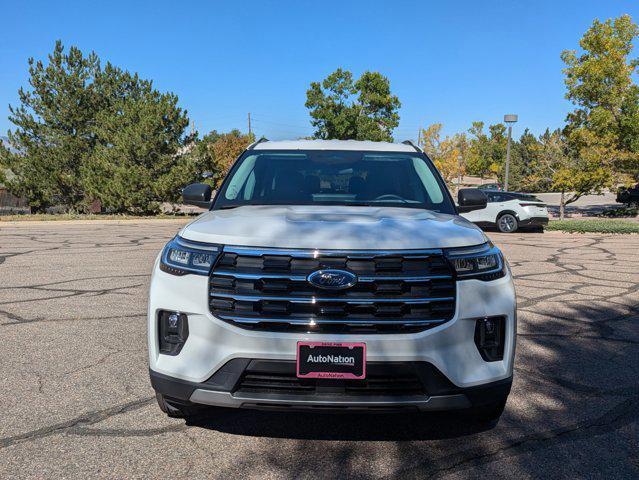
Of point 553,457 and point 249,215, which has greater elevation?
point 249,215

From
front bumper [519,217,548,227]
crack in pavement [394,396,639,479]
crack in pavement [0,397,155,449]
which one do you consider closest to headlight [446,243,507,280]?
crack in pavement [394,396,639,479]

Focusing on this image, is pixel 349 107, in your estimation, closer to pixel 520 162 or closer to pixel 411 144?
pixel 520 162

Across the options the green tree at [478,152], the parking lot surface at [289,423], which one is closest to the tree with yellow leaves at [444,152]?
the green tree at [478,152]

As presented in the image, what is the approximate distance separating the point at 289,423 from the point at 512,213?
52.2ft

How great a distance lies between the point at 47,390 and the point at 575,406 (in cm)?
354

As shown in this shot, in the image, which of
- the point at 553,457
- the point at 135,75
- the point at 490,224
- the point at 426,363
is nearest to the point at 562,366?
the point at 553,457

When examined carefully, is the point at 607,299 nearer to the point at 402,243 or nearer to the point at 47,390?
the point at 402,243

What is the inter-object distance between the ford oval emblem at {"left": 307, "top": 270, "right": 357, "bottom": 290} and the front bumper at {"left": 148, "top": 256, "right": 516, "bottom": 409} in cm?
24

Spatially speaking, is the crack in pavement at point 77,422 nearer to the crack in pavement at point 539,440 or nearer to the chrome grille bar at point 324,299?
the chrome grille bar at point 324,299

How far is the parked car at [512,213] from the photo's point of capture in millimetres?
17797

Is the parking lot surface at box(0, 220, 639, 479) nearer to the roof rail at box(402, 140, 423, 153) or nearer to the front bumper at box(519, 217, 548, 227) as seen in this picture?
the roof rail at box(402, 140, 423, 153)

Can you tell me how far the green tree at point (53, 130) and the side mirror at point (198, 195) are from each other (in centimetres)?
2259

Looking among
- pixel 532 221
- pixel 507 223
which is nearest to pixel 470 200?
pixel 532 221

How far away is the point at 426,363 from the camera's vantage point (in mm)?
2789
